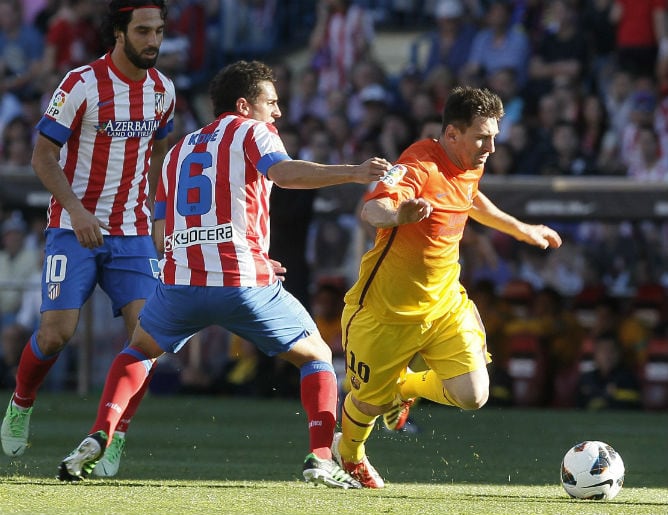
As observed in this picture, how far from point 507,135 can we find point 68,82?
8.26 meters

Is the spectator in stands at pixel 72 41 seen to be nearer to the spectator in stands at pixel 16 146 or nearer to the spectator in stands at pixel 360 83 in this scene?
the spectator in stands at pixel 16 146

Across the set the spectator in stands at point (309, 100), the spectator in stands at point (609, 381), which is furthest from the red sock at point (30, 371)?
the spectator in stands at point (309, 100)

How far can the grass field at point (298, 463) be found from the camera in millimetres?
6141

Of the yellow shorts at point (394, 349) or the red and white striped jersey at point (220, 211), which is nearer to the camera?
the red and white striped jersey at point (220, 211)

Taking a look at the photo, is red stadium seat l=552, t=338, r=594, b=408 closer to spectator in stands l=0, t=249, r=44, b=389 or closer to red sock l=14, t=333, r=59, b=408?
spectator in stands l=0, t=249, r=44, b=389

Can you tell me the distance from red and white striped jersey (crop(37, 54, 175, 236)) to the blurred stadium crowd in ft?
16.1

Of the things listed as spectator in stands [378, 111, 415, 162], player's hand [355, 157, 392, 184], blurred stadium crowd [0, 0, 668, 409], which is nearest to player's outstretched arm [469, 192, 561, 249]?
player's hand [355, 157, 392, 184]

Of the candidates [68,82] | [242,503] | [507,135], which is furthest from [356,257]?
[242,503]

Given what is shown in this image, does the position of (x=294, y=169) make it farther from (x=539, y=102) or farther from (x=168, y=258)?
(x=539, y=102)

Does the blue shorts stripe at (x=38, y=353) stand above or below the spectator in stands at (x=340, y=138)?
above

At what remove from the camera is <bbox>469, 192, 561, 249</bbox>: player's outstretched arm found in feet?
24.8

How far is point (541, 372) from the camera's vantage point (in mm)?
13594

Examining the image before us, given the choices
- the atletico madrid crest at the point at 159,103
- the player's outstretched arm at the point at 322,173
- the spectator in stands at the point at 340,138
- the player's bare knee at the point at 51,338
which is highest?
the atletico madrid crest at the point at 159,103

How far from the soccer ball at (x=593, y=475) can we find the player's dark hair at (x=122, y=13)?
10.4 feet
